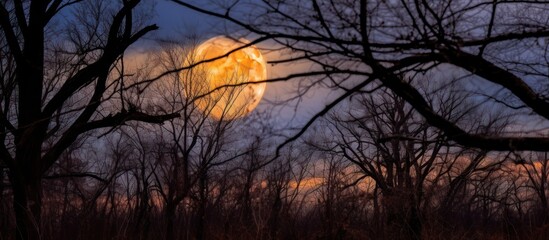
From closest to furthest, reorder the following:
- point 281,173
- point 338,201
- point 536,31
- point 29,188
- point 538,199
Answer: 1. point 536,31
2. point 29,188
3. point 338,201
4. point 281,173
5. point 538,199

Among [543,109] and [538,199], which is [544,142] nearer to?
[543,109]

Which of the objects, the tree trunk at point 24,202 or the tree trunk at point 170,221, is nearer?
the tree trunk at point 24,202

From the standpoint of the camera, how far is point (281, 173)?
41344 millimetres

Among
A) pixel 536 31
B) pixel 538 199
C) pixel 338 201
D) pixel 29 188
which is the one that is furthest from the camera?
pixel 538 199

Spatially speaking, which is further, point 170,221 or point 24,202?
point 170,221

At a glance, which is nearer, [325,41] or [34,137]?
[325,41]

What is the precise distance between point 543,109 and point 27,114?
30.6 feet

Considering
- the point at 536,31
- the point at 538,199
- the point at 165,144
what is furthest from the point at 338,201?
the point at 538,199

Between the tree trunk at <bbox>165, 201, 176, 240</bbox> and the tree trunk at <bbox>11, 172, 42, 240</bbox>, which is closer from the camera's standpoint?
the tree trunk at <bbox>11, 172, 42, 240</bbox>

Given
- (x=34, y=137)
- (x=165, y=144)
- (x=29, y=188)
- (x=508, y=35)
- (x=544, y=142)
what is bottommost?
(x=544, y=142)

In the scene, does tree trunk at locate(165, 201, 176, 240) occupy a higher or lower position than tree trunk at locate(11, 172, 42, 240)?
higher

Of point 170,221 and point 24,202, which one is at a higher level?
point 170,221

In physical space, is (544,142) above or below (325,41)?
below

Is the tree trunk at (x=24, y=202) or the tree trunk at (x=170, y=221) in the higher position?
the tree trunk at (x=170, y=221)
